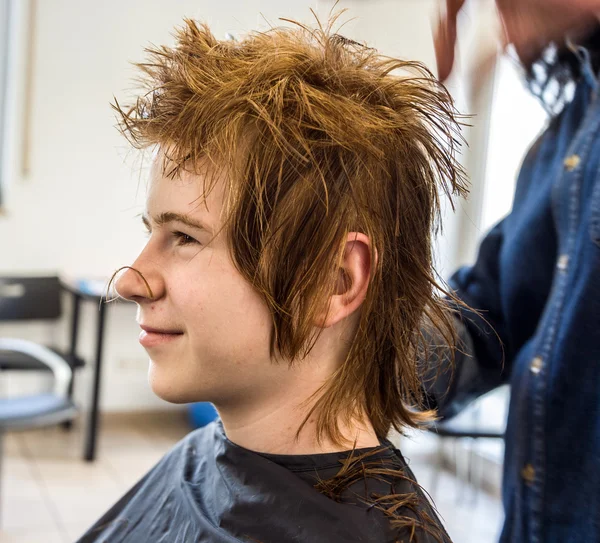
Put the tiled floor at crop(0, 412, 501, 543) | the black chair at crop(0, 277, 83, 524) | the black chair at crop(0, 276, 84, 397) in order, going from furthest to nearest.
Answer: the black chair at crop(0, 276, 84, 397)
the tiled floor at crop(0, 412, 501, 543)
the black chair at crop(0, 277, 83, 524)

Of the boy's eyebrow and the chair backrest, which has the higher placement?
the boy's eyebrow

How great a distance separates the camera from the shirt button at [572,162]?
1192mm

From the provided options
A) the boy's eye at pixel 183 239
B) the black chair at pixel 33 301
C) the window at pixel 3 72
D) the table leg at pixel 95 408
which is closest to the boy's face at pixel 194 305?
the boy's eye at pixel 183 239

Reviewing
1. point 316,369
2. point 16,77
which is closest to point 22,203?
point 16,77

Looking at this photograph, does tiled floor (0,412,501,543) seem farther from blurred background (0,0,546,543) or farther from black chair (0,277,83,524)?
black chair (0,277,83,524)

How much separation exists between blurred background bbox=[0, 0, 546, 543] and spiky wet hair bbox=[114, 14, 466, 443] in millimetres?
2707

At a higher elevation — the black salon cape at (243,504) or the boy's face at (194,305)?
the boy's face at (194,305)

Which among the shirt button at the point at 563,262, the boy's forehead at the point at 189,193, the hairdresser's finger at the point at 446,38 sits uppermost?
the hairdresser's finger at the point at 446,38

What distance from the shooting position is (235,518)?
3.22ft

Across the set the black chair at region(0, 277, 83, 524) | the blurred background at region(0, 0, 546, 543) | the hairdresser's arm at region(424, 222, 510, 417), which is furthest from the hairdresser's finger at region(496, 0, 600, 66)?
the blurred background at region(0, 0, 546, 543)

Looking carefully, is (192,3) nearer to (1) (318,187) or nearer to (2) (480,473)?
(2) (480,473)

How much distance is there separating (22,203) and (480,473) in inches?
116

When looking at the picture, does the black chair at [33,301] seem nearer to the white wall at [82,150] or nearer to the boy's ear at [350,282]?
the white wall at [82,150]

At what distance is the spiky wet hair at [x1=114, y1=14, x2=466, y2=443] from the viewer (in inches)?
36.0
